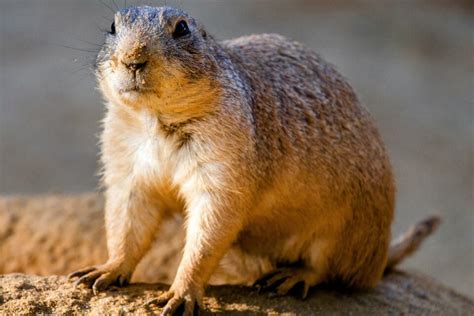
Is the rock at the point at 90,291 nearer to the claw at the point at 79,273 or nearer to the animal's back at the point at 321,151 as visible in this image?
the claw at the point at 79,273

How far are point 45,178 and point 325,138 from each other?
6.61 m

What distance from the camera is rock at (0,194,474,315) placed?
4656 millimetres

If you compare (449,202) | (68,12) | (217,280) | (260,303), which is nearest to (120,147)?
(260,303)

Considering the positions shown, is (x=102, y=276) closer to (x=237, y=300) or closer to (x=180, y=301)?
(x=180, y=301)

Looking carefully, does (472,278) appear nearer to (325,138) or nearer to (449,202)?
(449,202)

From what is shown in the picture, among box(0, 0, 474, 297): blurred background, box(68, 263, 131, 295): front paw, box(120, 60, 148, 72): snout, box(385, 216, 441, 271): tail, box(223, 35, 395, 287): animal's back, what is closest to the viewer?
box(120, 60, 148, 72): snout

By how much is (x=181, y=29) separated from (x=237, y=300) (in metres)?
1.71

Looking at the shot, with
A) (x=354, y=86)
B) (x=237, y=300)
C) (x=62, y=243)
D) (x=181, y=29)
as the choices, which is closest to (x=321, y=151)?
(x=237, y=300)

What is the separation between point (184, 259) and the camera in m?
4.79

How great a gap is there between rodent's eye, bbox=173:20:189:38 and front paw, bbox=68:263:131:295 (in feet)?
5.07

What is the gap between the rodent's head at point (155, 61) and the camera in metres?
4.28

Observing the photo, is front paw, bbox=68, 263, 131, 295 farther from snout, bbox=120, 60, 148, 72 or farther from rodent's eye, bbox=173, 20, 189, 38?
rodent's eye, bbox=173, 20, 189, 38

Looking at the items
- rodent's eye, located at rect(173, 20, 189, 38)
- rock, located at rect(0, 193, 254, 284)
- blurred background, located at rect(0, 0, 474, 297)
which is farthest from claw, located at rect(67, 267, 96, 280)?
blurred background, located at rect(0, 0, 474, 297)

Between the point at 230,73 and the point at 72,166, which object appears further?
the point at 72,166
